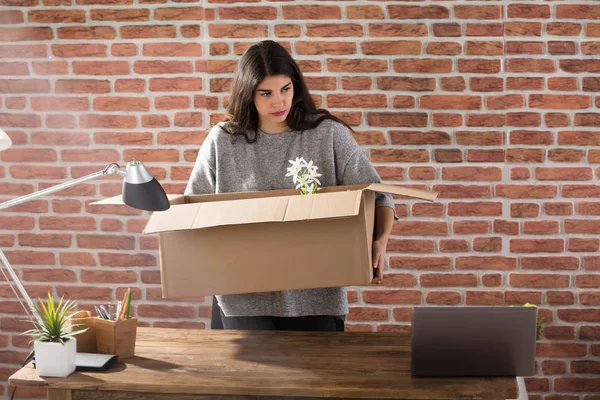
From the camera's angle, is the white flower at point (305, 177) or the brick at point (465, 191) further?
the brick at point (465, 191)

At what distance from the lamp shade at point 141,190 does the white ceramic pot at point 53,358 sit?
15.3 inches

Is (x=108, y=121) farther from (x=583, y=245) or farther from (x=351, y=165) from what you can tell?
(x=583, y=245)

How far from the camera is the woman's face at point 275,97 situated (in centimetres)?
228

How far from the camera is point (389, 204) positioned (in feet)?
7.50

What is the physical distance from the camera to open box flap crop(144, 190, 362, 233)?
1.83 m

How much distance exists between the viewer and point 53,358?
180 cm

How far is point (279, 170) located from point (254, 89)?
260 millimetres

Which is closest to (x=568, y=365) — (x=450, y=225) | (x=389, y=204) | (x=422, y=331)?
(x=450, y=225)

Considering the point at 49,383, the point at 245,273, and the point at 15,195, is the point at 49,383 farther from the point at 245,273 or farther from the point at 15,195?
the point at 15,195

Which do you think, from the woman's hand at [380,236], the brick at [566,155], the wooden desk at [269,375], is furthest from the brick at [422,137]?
the wooden desk at [269,375]

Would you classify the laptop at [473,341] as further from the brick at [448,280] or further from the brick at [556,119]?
the brick at [556,119]

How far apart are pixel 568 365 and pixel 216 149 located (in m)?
1.83

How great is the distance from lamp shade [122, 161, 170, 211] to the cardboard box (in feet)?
0.46

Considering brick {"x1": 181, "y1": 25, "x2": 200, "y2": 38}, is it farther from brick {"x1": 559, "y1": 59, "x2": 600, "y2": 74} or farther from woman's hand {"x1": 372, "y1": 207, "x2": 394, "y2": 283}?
brick {"x1": 559, "y1": 59, "x2": 600, "y2": 74}
